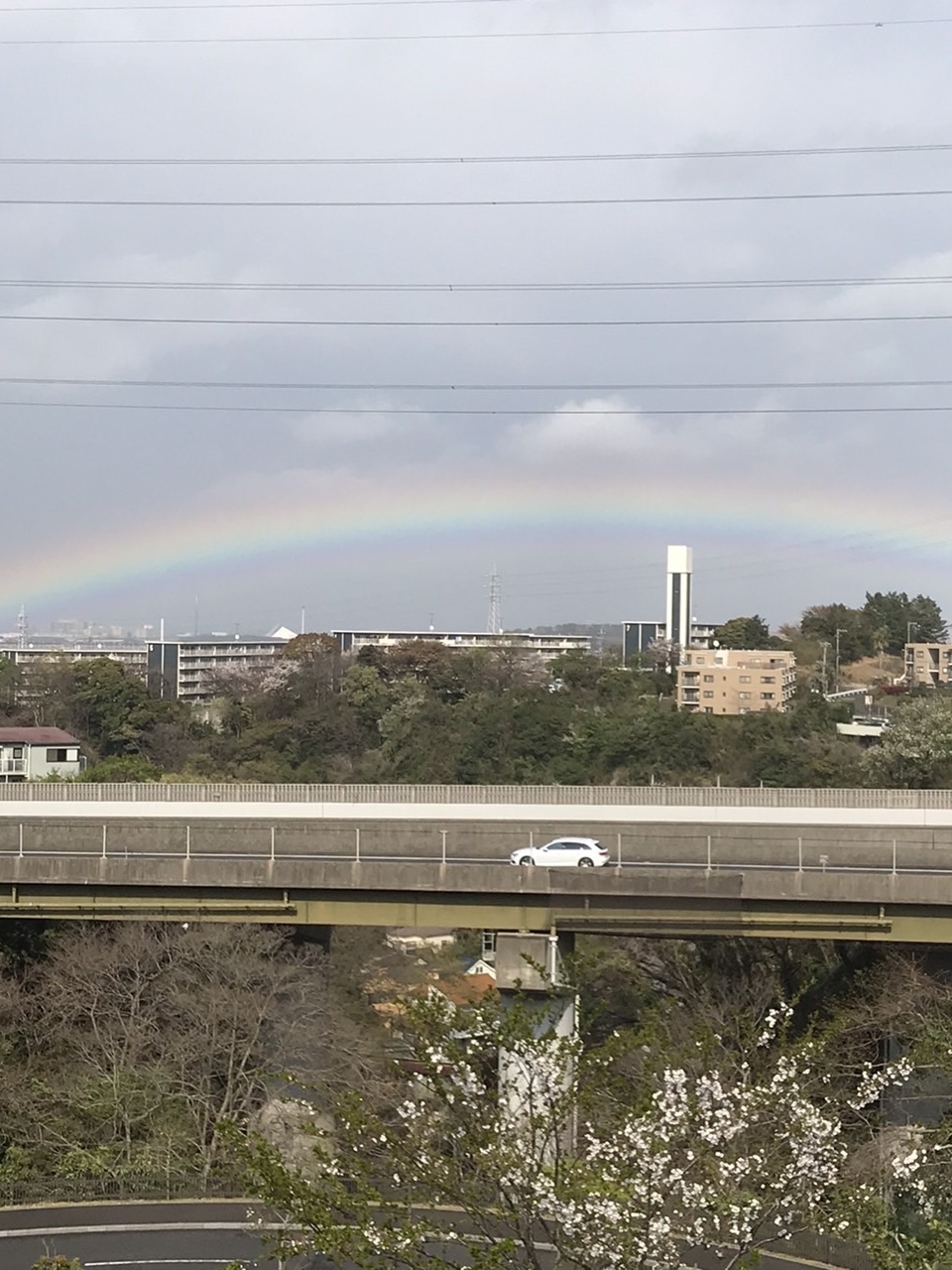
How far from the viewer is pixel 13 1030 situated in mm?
19344

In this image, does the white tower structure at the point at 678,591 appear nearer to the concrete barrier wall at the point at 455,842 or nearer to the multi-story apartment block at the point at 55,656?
the multi-story apartment block at the point at 55,656

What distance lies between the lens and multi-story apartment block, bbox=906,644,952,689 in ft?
243

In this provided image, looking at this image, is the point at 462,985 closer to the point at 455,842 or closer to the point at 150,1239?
the point at 455,842

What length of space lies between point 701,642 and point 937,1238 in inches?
3652

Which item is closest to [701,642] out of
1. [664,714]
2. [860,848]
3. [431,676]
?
[431,676]

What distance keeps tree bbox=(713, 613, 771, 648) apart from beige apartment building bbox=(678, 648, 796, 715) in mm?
9921

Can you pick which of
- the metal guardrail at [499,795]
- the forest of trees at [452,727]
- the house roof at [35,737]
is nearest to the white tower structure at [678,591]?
the forest of trees at [452,727]

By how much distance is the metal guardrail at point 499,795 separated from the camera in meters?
27.7

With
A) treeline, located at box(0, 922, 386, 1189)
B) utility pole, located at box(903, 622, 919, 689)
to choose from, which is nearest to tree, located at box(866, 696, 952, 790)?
treeline, located at box(0, 922, 386, 1189)

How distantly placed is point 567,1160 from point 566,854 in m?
12.0

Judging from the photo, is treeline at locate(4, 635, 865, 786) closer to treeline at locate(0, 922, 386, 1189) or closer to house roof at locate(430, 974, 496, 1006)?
house roof at locate(430, 974, 496, 1006)

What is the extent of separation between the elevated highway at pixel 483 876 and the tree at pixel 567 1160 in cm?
718

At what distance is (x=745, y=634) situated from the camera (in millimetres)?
83000

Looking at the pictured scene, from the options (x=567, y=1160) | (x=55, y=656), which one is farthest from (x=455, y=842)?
(x=55, y=656)
